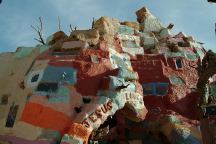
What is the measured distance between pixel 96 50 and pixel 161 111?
481cm

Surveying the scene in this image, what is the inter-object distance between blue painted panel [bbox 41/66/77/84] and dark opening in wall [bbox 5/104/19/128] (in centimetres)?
184

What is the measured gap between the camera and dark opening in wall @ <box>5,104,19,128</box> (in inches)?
741

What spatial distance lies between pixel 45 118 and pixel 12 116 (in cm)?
192

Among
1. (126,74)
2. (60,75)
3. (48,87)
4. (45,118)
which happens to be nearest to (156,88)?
(126,74)

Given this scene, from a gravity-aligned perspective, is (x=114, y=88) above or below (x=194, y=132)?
above

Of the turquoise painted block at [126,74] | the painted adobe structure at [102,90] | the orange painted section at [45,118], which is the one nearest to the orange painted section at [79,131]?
the painted adobe structure at [102,90]

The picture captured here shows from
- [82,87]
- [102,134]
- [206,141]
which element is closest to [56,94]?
[82,87]

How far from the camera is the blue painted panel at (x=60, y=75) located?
19.5 meters

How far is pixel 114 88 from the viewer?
19.2 m

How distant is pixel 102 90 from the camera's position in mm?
19391

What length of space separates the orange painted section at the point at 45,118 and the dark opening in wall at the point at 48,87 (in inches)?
36.9

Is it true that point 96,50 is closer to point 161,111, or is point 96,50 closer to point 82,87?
point 82,87

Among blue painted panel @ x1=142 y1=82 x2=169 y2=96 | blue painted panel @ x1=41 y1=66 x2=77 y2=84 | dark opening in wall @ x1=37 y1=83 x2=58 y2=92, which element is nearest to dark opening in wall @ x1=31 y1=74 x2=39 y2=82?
blue painted panel @ x1=41 y1=66 x2=77 y2=84

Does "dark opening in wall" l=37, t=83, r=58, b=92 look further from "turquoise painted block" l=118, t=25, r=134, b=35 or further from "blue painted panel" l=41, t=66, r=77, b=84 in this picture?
"turquoise painted block" l=118, t=25, r=134, b=35
